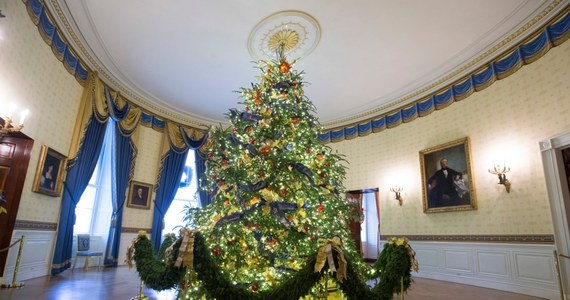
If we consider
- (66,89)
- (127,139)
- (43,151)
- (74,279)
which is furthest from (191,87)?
(74,279)

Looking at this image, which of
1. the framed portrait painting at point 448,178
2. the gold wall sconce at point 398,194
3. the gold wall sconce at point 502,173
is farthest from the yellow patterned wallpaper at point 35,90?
the gold wall sconce at point 502,173

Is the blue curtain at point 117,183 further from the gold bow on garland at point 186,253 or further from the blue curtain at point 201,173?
the gold bow on garland at point 186,253

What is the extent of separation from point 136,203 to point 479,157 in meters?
9.61

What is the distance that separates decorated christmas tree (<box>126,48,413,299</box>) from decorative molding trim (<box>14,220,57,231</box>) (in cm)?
310

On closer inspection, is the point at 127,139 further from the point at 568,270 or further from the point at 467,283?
the point at 568,270

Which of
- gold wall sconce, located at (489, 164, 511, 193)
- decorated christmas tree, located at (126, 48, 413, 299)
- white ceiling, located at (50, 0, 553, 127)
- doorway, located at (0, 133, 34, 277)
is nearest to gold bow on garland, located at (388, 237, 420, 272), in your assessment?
decorated christmas tree, located at (126, 48, 413, 299)

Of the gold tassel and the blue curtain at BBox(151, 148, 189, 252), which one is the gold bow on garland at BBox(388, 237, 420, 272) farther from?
the blue curtain at BBox(151, 148, 189, 252)

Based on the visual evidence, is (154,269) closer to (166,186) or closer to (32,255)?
(32,255)

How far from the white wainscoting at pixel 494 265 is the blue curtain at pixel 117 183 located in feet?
27.4

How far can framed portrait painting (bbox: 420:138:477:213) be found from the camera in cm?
795

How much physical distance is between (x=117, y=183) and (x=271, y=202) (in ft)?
20.9

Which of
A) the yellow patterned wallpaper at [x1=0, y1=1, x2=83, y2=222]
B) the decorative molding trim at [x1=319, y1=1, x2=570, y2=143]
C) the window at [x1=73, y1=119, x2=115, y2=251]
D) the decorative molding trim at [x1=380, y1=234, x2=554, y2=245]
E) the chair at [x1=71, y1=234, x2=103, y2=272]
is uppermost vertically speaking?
the decorative molding trim at [x1=319, y1=1, x2=570, y2=143]

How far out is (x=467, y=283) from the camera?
297 inches

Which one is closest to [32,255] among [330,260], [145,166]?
[145,166]
